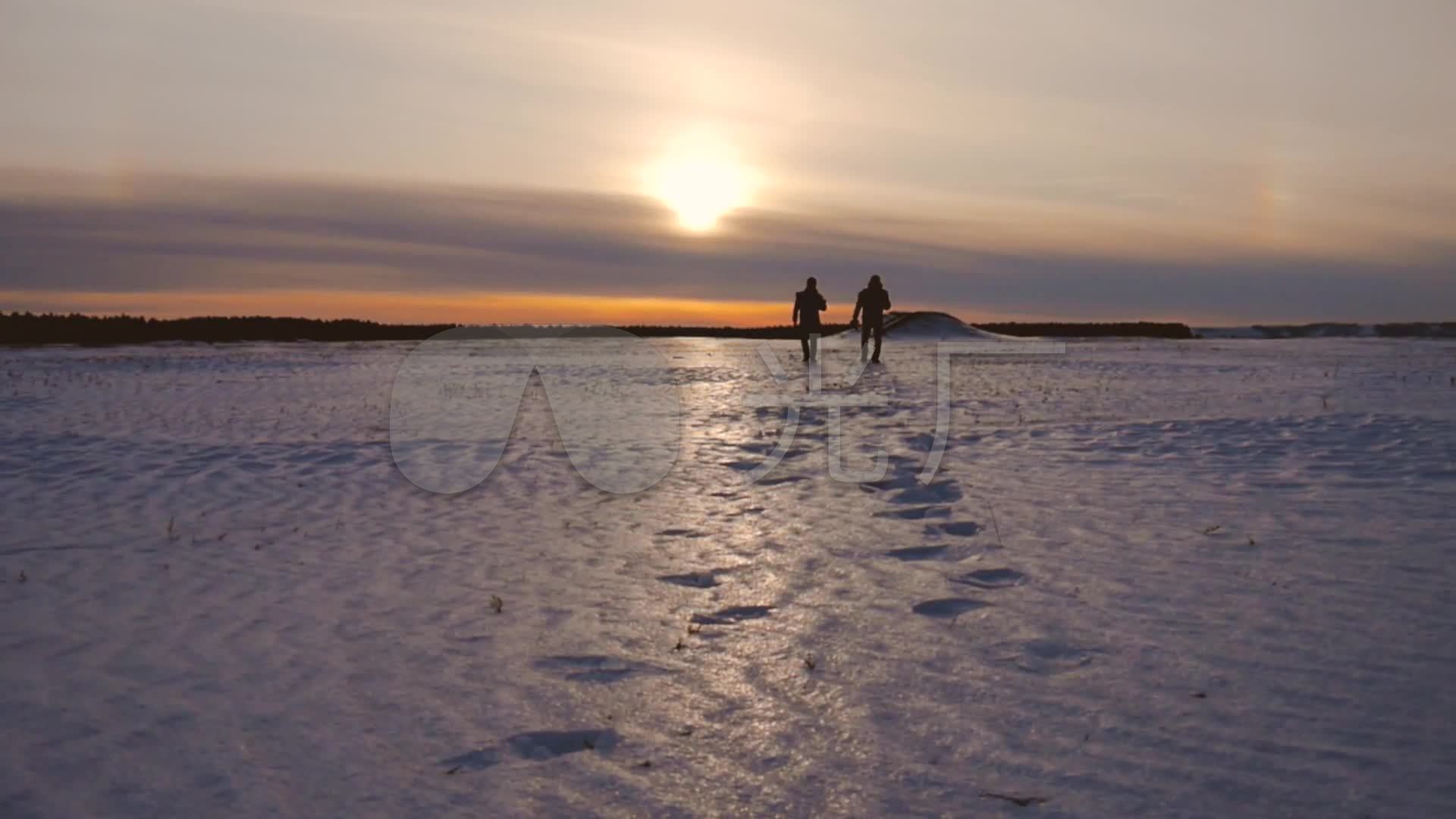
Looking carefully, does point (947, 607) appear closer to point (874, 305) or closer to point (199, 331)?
point (874, 305)

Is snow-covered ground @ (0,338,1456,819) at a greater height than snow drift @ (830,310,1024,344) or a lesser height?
lesser

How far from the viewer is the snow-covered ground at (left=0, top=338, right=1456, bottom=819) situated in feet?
14.7

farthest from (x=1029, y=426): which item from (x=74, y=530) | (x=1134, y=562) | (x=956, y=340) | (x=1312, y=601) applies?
(x=956, y=340)

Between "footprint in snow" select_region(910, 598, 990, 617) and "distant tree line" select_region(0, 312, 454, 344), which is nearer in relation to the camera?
"footprint in snow" select_region(910, 598, 990, 617)

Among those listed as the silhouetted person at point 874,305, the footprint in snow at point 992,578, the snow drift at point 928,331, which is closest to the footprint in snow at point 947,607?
the footprint in snow at point 992,578

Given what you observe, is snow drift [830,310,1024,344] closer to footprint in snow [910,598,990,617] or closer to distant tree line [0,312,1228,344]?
distant tree line [0,312,1228,344]

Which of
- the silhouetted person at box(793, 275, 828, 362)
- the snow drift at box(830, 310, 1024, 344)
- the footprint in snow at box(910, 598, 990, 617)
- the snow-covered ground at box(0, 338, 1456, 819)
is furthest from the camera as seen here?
the snow drift at box(830, 310, 1024, 344)

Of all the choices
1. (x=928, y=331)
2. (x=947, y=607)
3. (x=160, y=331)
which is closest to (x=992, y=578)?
(x=947, y=607)

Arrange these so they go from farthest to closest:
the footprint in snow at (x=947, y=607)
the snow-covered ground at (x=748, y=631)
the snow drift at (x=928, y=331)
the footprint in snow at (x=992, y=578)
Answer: the snow drift at (x=928, y=331), the footprint in snow at (x=992, y=578), the footprint in snow at (x=947, y=607), the snow-covered ground at (x=748, y=631)

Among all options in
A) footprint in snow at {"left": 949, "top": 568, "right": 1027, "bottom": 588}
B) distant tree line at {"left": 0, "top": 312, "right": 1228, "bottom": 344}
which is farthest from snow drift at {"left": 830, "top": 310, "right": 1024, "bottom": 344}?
footprint in snow at {"left": 949, "top": 568, "right": 1027, "bottom": 588}

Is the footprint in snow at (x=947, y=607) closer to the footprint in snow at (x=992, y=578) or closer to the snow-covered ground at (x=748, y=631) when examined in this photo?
the snow-covered ground at (x=748, y=631)

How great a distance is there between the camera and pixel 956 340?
152 ft

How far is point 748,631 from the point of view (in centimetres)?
642

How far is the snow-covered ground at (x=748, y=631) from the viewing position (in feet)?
14.7
